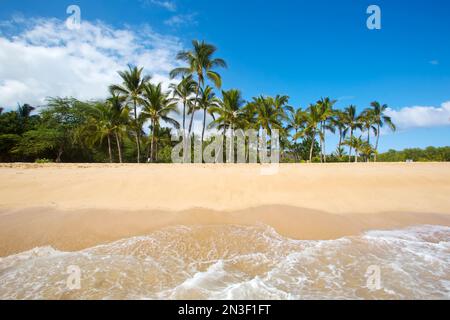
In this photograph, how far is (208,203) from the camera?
6.07m

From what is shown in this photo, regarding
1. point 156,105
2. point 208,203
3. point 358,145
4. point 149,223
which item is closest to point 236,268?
point 149,223

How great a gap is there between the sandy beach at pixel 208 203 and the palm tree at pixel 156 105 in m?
15.6

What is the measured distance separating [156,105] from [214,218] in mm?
20479

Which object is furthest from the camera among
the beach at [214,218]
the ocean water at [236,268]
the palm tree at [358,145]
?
the palm tree at [358,145]

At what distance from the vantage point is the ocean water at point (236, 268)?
2.54m

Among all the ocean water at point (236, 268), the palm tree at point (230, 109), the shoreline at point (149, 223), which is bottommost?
the ocean water at point (236, 268)

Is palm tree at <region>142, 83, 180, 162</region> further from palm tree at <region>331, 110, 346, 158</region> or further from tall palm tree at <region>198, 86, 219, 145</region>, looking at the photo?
palm tree at <region>331, 110, 346, 158</region>

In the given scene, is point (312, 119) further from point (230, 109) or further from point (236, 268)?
point (236, 268)

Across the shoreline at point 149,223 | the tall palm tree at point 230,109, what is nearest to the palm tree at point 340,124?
the tall palm tree at point 230,109

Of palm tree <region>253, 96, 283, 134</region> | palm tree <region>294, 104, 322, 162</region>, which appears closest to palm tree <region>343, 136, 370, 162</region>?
palm tree <region>294, 104, 322, 162</region>

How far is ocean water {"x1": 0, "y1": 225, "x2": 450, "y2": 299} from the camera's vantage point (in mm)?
2545

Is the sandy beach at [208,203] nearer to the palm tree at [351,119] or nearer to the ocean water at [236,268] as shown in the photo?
the ocean water at [236,268]
